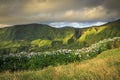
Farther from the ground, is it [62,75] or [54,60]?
[62,75]

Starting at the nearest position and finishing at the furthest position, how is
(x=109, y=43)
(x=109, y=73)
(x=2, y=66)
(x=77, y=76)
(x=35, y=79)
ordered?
(x=109, y=73) < (x=77, y=76) < (x=35, y=79) < (x=2, y=66) < (x=109, y=43)

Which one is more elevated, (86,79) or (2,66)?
(86,79)

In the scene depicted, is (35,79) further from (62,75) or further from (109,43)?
(109,43)

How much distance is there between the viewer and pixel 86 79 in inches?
375

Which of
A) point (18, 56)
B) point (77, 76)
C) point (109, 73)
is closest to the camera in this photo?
point (109, 73)

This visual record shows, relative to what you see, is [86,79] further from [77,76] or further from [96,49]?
[96,49]

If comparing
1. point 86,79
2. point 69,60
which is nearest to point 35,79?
point 86,79

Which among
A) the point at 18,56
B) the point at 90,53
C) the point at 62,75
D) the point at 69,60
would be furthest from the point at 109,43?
the point at 62,75

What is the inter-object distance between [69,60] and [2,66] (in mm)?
9306

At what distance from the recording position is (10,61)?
32.5 metres

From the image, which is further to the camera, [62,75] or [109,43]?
[109,43]

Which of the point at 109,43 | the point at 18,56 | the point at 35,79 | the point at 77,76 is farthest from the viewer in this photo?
the point at 109,43

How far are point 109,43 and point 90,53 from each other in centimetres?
732

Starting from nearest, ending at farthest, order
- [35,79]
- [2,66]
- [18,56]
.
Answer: [35,79] → [2,66] → [18,56]
